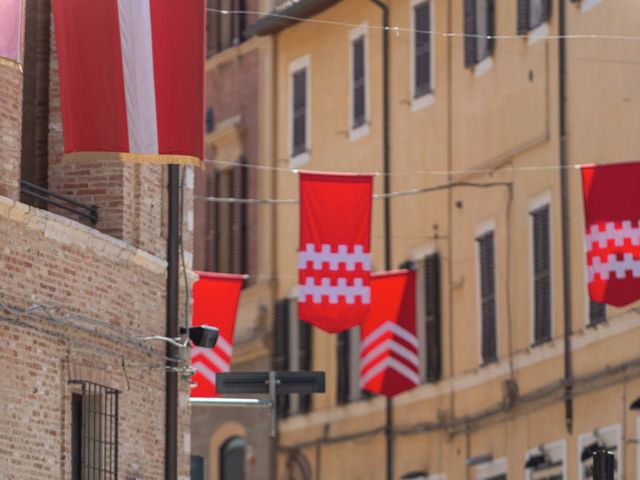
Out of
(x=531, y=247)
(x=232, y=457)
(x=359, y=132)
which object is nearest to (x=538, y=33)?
(x=531, y=247)

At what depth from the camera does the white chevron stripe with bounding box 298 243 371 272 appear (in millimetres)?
32938

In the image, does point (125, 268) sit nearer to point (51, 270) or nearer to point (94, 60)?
point (51, 270)

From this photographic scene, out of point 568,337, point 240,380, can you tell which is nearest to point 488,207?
point 568,337

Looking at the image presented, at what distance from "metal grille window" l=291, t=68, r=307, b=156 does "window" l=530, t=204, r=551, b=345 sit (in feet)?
27.2

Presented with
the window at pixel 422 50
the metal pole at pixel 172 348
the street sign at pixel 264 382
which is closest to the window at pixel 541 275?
the window at pixel 422 50

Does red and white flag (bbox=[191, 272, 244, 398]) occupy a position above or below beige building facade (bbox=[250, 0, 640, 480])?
below

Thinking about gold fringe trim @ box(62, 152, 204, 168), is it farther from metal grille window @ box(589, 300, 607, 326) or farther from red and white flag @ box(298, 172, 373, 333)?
metal grille window @ box(589, 300, 607, 326)

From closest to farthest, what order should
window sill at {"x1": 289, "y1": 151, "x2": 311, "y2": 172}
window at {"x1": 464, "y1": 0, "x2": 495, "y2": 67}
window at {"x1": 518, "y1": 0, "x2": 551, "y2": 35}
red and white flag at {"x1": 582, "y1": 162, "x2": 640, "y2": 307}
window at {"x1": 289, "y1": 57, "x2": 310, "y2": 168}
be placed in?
red and white flag at {"x1": 582, "y1": 162, "x2": 640, "y2": 307}, window at {"x1": 518, "y1": 0, "x2": 551, "y2": 35}, window at {"x1": 464, "y1": 0, "x2": 495, "y2": 67}, window sill at {"x1": 289, "y1": 151, "x2": 311, "y2": 172}, window at {"x1": 289, "y1": 57, "x2": 310, "y2": 168}

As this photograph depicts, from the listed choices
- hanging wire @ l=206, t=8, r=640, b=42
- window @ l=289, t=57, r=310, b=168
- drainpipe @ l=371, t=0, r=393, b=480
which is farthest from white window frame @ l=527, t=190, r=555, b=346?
window @ l=289, t=57, r=310, b=168

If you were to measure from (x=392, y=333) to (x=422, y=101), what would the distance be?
24.2 feet

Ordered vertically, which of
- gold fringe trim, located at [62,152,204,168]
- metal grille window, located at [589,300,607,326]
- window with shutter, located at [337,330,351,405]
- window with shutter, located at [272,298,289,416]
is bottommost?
gold fringe trim, located at [62,152,204,168]

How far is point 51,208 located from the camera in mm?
26047

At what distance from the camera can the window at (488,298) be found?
4116cm

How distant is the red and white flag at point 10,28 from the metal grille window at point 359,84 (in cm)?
2410
